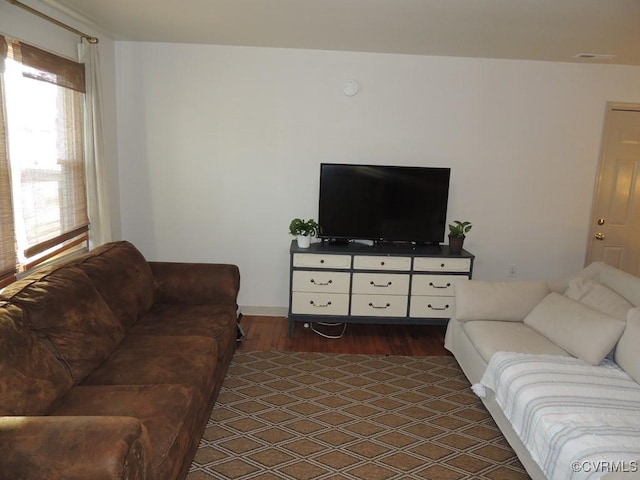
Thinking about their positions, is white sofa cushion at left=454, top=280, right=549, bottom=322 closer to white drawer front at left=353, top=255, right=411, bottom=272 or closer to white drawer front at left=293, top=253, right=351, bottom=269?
white drawer front at left=353, top=255, right=411, bottom=272

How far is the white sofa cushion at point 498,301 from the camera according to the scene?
3.29 m

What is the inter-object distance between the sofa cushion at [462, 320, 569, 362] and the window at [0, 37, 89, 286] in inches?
113

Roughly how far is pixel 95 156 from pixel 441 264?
114 inches

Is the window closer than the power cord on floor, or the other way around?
the window

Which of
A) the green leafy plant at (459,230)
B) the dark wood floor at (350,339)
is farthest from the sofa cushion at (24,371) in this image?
the green leafy plant at (459,230)

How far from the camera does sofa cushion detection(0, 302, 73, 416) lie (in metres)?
1.77

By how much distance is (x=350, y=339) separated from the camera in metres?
4.11

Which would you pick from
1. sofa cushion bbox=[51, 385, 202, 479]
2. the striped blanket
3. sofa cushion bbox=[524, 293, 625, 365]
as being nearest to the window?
sofa cushion bbox=[51, 385, 202, 479]

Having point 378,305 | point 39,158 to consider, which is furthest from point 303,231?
point 39,158

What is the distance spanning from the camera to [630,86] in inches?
169

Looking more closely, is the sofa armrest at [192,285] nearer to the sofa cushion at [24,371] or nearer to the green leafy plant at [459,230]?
the sofa cushion at [24,371]

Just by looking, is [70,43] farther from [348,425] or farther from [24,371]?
[348,425]

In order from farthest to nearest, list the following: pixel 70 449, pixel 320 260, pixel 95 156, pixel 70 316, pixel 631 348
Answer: pixel 320 260 < pixel 95 156 < pixel 631 348 < pixel 70 316 < pixel 70 449

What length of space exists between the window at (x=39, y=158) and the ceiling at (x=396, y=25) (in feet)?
1.82
